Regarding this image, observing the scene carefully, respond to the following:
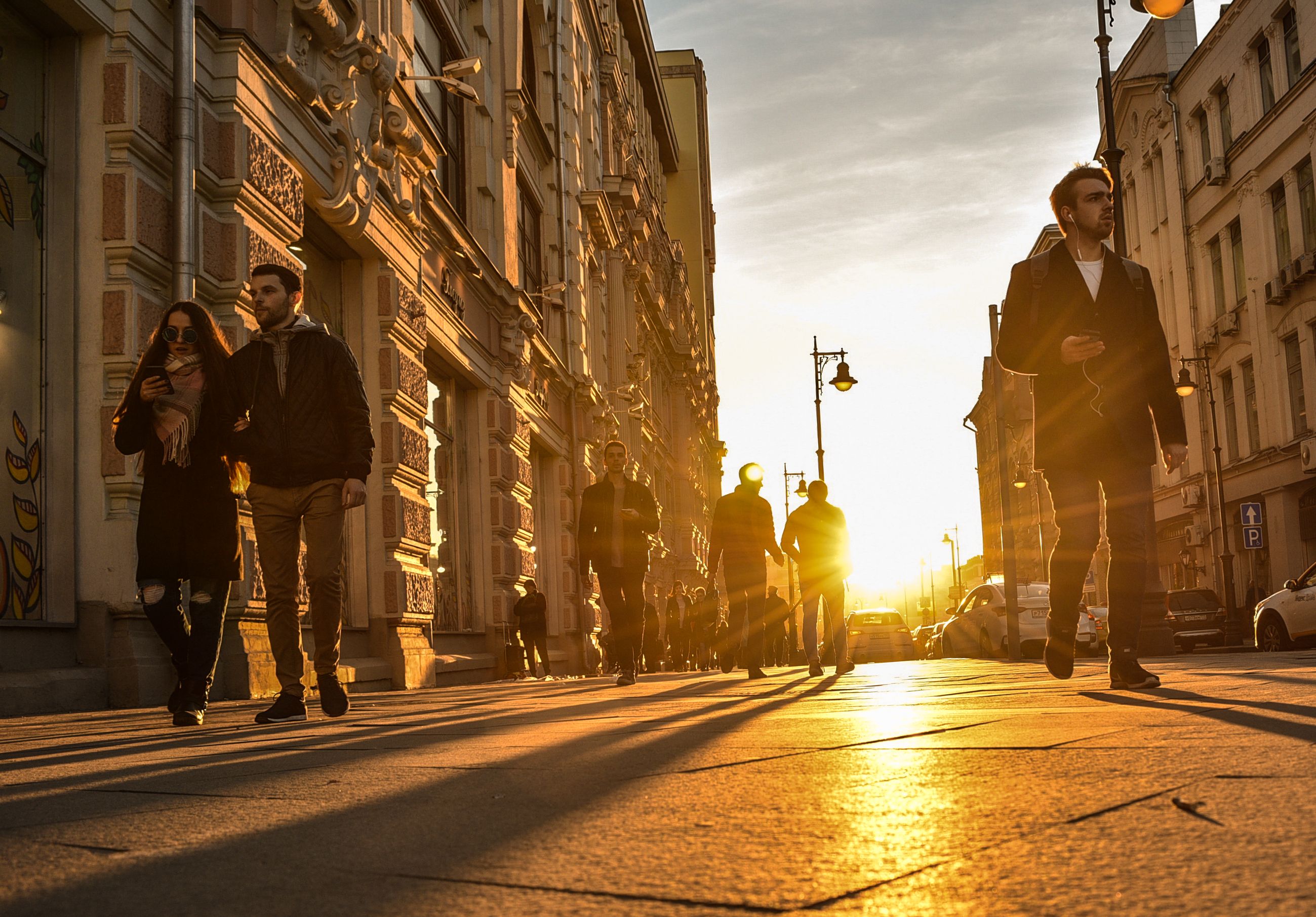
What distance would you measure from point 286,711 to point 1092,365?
→ 12.2 feet

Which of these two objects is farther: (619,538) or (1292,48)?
(1292,48)

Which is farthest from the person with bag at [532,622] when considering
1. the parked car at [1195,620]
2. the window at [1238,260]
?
the window at [1238,260]

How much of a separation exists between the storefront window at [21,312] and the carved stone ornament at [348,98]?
221 cm

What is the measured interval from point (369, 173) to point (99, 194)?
13.2 ft

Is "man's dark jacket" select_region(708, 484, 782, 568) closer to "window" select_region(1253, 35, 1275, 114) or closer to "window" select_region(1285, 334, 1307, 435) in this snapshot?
"window" select_region(1285, 334, 1307, 435)

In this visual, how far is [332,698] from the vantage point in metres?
6.40

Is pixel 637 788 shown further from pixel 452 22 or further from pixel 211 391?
pixel 452 22

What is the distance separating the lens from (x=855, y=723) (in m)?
4.78

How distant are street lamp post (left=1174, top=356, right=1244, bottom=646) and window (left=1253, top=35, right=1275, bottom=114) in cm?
656

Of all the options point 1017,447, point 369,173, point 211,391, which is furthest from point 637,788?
point 1017,447

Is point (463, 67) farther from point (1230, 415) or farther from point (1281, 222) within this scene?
point (1230, 415)

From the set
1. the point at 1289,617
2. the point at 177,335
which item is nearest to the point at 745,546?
the point at 177,335

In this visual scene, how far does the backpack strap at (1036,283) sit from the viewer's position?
5973mm

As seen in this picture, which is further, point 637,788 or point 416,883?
point 637,788
